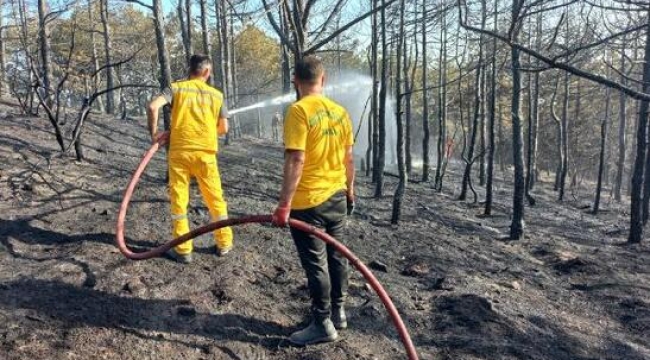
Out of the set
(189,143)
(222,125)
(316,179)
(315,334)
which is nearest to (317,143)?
(316,179)

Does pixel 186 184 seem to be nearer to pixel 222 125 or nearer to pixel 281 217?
pixel 222 125

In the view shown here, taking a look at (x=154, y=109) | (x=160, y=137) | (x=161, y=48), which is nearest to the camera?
(x=154, y=109)

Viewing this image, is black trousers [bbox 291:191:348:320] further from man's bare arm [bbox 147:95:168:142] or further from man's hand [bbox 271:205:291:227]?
man's bare arm [bbox 147:95:168:142]

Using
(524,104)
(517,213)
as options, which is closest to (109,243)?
(517,213)

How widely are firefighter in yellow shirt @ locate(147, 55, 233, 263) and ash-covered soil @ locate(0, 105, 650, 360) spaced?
48 centimetres

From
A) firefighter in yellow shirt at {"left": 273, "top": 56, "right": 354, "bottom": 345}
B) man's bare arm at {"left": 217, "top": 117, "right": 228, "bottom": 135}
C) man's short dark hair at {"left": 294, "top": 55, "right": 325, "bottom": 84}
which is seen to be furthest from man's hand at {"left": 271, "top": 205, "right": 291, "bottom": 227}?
man's bare arm at {"left": 217, "top": 117, "right": 228, "bottom": 135}

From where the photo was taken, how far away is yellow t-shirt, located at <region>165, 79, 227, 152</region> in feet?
15.1

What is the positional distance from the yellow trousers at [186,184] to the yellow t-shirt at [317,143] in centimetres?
149

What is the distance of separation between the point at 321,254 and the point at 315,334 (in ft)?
2.09

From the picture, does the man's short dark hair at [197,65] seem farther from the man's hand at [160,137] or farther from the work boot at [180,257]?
the work boot at [180,257]

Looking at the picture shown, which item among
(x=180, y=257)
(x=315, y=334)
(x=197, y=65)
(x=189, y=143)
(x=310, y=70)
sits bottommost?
(x=315, y=334)

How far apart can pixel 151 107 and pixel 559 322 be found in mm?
4532

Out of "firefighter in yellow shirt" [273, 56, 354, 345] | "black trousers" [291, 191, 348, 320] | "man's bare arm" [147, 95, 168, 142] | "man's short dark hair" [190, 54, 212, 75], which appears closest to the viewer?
"firefighter in yellow shirt" [273, 56, 354, 345]

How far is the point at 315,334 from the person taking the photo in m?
3.63
